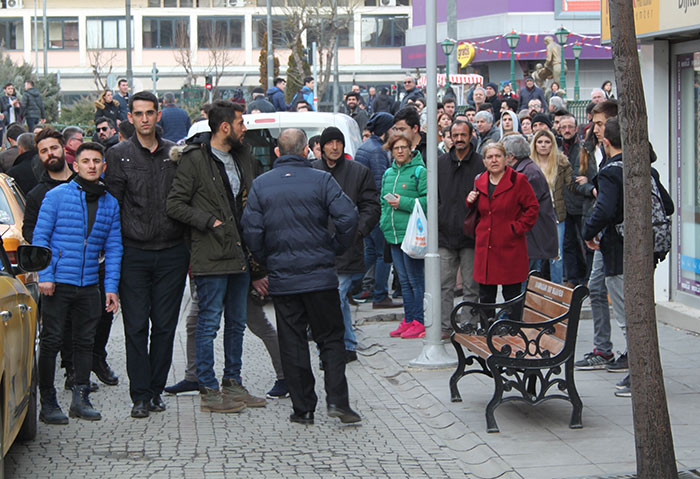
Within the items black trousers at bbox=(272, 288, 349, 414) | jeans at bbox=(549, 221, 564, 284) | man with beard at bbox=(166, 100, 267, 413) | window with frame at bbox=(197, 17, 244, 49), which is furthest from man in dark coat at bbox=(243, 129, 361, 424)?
window with frame at bbox=(197, 17, 244, 49)

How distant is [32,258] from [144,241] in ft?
4.24

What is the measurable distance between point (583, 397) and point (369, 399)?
1601mm

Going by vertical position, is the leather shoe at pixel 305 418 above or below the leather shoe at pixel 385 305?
below

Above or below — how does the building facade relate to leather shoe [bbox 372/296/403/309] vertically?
above

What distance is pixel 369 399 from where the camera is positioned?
27.7 feet

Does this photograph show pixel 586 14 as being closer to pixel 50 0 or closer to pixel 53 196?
pixel 53 196

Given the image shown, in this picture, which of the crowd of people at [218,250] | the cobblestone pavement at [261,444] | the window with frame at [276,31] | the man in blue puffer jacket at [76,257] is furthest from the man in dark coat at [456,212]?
the window with frame at [276,31]

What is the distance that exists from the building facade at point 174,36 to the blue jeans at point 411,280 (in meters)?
61.8

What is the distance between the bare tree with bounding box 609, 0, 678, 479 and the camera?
5.69 metres

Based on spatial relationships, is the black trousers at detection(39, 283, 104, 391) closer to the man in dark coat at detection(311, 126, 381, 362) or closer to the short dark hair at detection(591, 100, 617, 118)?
the man in dark coat at detection(311, 126, 381, 362)

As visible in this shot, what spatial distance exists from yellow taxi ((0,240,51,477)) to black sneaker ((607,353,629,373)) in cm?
448

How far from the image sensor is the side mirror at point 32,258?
21.4 ft

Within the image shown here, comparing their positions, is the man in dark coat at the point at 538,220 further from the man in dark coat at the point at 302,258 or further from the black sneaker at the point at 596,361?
the man in dark coat at the point at 302,258

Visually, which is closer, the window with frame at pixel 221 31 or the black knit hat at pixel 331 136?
the black knit hat at pixel 331 136
